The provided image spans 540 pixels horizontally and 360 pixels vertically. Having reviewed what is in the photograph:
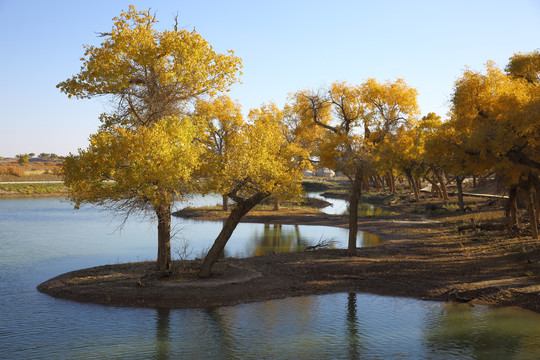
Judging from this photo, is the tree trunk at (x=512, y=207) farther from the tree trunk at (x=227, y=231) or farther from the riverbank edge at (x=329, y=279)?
the tree trunk at (x=227, y=231)

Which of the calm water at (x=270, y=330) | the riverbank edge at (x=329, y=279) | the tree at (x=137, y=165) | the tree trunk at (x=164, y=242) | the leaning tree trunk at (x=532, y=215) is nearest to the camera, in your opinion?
the calm water at (x=270, y=330)

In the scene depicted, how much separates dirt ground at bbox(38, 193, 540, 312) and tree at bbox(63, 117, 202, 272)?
388 centimetres

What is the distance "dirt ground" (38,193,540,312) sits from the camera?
2091 centimetres

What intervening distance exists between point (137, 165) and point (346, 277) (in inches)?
448

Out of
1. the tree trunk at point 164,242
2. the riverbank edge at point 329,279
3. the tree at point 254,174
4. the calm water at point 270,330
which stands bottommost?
the calm water at point 270,330

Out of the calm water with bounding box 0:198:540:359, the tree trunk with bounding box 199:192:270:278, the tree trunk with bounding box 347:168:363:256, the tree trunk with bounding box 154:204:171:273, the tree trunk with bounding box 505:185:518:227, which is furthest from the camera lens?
the tree trunk with bounding box 505:185:518:227

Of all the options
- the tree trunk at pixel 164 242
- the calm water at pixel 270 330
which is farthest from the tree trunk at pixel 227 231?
the calm water at pixel 270 330

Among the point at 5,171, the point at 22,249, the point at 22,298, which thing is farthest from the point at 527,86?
the point at 5,171

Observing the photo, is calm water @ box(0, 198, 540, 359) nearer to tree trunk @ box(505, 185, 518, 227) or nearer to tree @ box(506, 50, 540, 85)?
tree trunk @ box(505, 185, 518, 227)

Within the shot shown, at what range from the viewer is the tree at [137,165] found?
20.1m

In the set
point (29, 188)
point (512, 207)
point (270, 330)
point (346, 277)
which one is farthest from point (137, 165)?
point (29, 188)

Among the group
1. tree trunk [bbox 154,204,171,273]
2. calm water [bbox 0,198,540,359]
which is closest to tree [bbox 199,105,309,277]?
tree trunk [bbox 154,204,171,273]

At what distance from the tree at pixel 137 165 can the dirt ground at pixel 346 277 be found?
153 inches

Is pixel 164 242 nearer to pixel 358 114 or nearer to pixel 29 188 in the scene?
pixel 358 114
